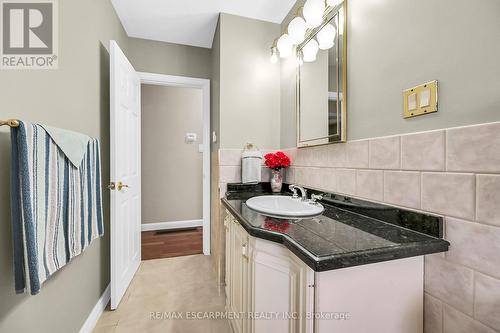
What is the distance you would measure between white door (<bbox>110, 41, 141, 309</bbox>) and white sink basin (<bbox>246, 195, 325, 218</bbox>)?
1.08 metres

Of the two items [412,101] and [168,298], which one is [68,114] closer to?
[168,298]

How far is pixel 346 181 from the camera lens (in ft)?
3.74

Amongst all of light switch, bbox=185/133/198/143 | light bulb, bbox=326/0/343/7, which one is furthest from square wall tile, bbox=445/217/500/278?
light switch, bbox=185/133/198/143

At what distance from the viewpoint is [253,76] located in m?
1.90

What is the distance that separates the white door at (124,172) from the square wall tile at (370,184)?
164 cm

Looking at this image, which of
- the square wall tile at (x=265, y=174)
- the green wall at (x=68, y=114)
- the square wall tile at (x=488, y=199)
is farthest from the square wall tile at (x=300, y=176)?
the green wall at (x=68, y=114)

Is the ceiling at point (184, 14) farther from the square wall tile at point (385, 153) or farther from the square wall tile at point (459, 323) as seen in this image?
the square wall tile at point (459, 323)

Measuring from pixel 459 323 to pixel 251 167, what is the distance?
4.55 ft

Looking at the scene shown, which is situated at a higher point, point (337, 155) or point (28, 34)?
point (28, 34)

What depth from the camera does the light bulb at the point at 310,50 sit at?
140 centimetres

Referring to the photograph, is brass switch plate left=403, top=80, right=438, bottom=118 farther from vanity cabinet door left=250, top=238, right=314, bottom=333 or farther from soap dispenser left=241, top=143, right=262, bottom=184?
soap dispenser left=241, top=143, right=262, bottom=184

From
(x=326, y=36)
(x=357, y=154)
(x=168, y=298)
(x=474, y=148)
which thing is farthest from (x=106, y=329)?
(x=326, y=36)

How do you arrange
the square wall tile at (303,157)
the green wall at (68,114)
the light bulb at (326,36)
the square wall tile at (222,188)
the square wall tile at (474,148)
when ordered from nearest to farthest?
1. the square wall tile at (474,148)
2. the green wall at (68,114)
3. the light bulb at (326,36)
4. the square wall tile at (303,157)
5. the square wall tile at (222,188)

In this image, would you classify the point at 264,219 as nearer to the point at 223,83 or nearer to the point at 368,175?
the point at 368,175
